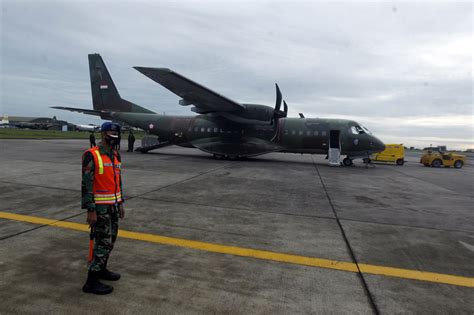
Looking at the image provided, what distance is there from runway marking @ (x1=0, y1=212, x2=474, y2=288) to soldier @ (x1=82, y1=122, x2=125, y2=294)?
137cm

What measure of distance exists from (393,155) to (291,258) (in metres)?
22.9

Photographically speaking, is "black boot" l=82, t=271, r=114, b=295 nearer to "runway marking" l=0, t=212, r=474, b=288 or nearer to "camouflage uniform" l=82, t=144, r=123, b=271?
"camouflage uniform" l=82, t=144, r=123, b=271

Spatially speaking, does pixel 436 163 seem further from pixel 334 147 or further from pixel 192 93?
pixel 192 93

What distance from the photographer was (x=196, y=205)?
23.4ft

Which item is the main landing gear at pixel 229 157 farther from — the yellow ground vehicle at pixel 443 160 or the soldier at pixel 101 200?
the yellow ground vehicle at pixel 443 160

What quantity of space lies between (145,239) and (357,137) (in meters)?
16.9

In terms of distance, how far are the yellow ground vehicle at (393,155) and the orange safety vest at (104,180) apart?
24.2 metres

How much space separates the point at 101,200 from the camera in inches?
136

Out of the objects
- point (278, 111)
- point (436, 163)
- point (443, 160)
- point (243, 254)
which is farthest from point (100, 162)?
point (443, 160)

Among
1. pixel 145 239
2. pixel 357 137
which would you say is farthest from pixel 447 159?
pixel 145 239

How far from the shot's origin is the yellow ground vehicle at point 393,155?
23.4 m

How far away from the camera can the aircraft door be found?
18.4 m

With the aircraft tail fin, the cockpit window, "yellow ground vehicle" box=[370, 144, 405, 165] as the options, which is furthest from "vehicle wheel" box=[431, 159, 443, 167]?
the aircraft tail fin

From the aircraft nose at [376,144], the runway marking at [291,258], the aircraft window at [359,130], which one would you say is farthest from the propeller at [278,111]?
the runway marking at [291,258]
